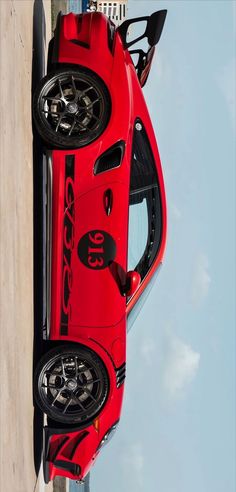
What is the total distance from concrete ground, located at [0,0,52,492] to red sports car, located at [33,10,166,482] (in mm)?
234

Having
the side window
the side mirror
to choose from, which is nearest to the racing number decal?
the side mirror

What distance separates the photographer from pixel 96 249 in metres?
6.71

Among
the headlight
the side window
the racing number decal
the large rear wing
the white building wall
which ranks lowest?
the headlight

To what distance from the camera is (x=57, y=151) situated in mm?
6863

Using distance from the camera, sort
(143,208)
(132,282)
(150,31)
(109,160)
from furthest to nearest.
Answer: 1. (150,31)
2. (143,208)
3. (109,160)
4. (132,282)

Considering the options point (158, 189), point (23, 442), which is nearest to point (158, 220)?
point (158, 189)

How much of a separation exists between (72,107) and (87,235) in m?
1.33

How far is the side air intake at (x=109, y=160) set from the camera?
686 cm

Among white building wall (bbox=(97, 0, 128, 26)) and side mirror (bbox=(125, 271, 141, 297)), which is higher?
white building wall (bbox=(97, 0, 128, 26))

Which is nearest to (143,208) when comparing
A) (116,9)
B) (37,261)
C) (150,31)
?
(37,261)

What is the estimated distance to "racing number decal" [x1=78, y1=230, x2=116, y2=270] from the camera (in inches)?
264

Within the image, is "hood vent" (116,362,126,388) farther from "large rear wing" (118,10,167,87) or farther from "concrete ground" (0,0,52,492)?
"large rear wing" (118,10,167,87)

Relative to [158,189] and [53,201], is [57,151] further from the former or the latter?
[158,189]

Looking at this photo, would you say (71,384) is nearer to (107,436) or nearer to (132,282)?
(107,436)
